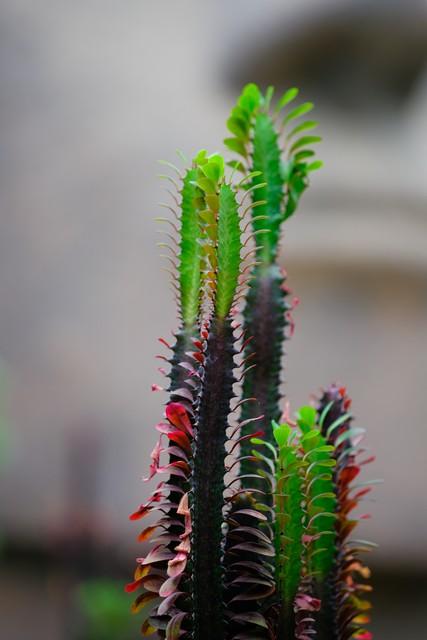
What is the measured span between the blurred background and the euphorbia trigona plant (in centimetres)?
218

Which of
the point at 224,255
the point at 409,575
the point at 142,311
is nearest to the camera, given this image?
the point at 224,255

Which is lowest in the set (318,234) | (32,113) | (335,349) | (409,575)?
(409,575)

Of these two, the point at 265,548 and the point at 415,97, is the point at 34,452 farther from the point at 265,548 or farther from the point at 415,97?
the point at 265,548

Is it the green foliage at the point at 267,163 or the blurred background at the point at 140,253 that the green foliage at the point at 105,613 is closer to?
the blurred background at the point at 140,253

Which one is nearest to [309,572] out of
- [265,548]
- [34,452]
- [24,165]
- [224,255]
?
[265,548]

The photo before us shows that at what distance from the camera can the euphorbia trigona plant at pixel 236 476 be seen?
66 centimetres

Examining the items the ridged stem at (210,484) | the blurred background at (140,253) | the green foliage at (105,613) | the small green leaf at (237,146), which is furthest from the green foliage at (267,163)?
the green foliage at (105,613)

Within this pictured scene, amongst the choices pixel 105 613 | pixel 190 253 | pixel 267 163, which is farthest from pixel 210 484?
pixel 105 613

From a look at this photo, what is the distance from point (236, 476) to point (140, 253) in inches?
97.2

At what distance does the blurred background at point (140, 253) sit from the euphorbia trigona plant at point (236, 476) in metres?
2.18

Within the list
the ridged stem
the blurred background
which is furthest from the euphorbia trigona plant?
the blurred background

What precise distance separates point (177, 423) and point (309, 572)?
8.8 inches

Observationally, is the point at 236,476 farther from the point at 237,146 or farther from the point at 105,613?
the point at 105,613

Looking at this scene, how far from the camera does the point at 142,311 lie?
312cm
